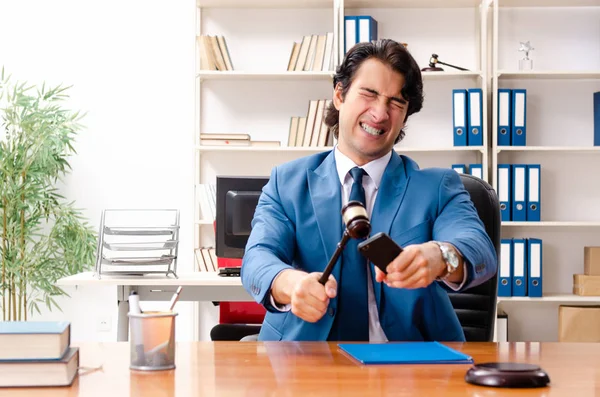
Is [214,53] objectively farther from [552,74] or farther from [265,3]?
[552,74]

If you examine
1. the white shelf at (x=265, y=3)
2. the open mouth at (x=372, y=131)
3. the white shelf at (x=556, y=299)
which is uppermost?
the white shelf at (x=265, y=3)

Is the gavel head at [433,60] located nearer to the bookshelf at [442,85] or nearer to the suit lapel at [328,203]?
the bookshelf at [442,85]

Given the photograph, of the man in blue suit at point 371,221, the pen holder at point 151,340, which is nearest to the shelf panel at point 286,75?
the man in blue suit at point 371,221

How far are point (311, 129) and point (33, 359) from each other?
3.58 m

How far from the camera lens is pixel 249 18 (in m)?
4.91

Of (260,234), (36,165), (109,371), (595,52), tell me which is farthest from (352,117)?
(595,52)

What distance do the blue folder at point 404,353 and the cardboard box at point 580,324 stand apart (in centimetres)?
334

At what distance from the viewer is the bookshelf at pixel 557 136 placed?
4.86 metres

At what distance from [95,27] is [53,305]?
67.8 inches

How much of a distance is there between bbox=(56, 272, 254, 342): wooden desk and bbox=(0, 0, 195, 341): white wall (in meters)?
1.55

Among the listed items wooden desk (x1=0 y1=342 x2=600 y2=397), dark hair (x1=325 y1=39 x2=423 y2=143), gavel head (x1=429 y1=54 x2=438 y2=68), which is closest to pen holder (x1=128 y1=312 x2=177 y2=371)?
wooden desk (x1=0 y1=342 x2=600 y2=397)

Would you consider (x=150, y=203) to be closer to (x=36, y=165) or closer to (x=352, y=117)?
Result: (x=36, y=165)

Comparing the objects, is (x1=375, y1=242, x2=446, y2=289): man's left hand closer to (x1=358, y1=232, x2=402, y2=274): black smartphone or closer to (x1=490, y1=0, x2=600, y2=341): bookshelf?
(x1=358, y1=232, x2=402, y2=274): black smartphone

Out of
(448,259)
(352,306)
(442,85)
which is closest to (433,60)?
(442,85)
